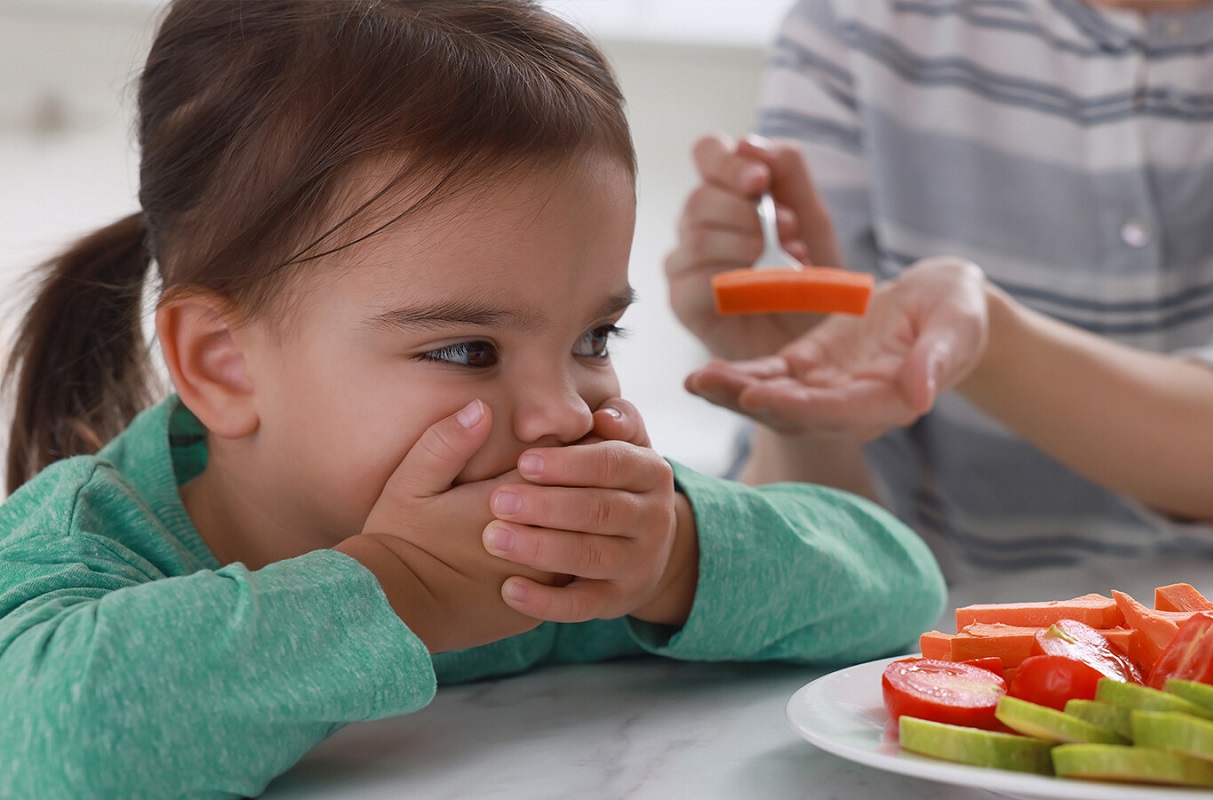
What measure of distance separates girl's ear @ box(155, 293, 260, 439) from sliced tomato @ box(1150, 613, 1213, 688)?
0.59m

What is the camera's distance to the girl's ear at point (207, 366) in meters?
0.81

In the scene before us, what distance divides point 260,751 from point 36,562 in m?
0.20

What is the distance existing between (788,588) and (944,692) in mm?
284

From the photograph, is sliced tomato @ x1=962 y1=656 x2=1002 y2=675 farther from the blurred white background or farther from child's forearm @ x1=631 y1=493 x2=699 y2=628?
the blurred white background

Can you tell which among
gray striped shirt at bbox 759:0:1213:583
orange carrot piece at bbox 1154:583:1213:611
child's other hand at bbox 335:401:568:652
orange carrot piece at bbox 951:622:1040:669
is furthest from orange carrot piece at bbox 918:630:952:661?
gray striped shirt at bbox 759:0:1213:583

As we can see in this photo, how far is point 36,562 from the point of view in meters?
0.67

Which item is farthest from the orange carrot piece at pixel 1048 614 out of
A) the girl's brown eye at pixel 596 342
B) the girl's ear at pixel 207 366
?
the girl's ear at pixel 207 366

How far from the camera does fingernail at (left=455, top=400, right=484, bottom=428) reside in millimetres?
A: 711

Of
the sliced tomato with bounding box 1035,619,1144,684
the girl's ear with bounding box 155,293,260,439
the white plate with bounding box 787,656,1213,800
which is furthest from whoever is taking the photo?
the girl's ear with bounding box 155,293,260,439

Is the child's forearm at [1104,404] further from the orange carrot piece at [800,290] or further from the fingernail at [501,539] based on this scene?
the fingernail at [501,539]

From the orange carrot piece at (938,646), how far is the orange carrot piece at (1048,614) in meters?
0.02

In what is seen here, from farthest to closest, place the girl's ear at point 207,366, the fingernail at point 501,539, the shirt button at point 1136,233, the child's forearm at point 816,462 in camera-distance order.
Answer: the shirt button at point 1136,233
the child's forearm at point 816,462
the girl's ear at point 207,366
the fingernail at point 501,539

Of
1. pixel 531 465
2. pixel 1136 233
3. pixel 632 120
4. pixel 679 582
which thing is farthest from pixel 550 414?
pixel 632 120

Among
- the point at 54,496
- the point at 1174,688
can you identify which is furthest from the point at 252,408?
the point at 1174,688
